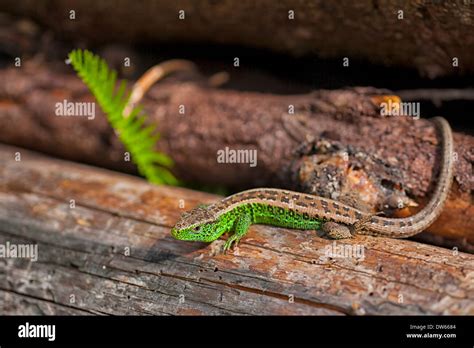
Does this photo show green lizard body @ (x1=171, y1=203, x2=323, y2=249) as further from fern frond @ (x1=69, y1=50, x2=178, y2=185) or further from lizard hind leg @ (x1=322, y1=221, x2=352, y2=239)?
fern frond @ (x1=69, y1=50, x2=178, y2=185)

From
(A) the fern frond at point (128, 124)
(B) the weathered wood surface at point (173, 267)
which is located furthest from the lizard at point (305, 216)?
(A) the fern frond at point (128, 124)

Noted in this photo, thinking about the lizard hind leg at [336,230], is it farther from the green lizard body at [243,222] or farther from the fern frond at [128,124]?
the fern frond at [128,124]

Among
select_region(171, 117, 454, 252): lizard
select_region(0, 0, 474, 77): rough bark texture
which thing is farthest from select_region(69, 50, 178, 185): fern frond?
select_region(171, 117, 454, 252): lizard

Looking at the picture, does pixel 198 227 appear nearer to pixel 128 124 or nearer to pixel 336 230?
pixel 336 230

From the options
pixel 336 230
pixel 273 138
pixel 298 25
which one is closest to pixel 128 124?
pixel 273 138

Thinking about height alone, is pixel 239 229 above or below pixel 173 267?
above
